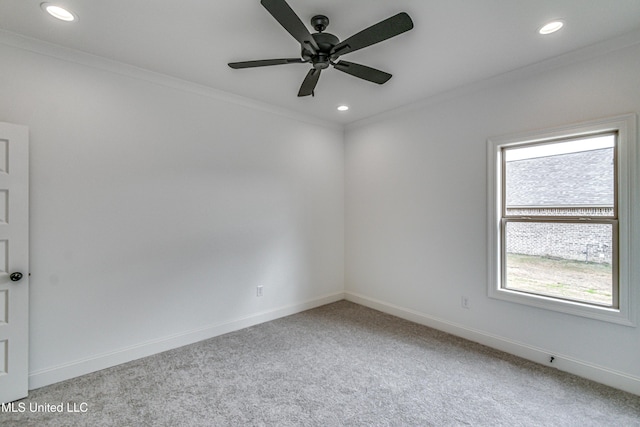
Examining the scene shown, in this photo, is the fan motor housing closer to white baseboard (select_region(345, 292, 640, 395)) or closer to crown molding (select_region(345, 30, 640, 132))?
crown molding (select_region(345, 30, 640, 132))

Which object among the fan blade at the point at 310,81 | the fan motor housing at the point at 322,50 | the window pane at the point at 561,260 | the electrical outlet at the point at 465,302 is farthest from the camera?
the electrical outlet at the point at 465,302

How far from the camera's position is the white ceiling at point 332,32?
1934 mm

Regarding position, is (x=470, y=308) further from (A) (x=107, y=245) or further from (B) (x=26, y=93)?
(B) (x=26, y=93)

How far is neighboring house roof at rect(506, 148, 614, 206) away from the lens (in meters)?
2.43

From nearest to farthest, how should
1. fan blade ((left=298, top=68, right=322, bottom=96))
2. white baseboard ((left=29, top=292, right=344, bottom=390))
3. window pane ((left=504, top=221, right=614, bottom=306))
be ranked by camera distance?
1. fan blade ((left=298, top=68, right=322, bottom=96))
2. white baseboard ((left=29, top=292, right=344, bottom=390))
3. window pane ((left=504, top=221, right=614, bottom=306))

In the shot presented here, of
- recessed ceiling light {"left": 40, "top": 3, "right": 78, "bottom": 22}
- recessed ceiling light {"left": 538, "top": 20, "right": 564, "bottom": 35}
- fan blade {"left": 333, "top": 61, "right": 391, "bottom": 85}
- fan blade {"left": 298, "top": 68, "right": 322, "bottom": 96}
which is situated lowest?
fan blade {"left": 298, "top": 68, "right": 322, "bottom": 96}

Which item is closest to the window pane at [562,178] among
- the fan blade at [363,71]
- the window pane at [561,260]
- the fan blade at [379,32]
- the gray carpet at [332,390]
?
the window pane at [561,260]

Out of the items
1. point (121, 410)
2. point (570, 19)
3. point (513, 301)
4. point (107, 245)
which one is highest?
point (570, 19)

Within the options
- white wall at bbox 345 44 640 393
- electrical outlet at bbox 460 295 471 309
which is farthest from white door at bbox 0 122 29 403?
electrical outlet at bbox 460 295 471 309

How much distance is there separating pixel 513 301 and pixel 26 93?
453 centimetres

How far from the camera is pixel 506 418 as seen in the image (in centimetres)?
197

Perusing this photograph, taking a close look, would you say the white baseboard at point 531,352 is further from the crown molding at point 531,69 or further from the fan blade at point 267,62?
the fan blade at point 267,62

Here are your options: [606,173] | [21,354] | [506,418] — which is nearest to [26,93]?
[21,354]

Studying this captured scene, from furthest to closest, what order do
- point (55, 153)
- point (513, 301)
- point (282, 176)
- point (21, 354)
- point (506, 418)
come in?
1. point (282, 176)
2. point (513, 301)
3. point (55, 153)
4. point (21, 354)
5. point (506, 418)
